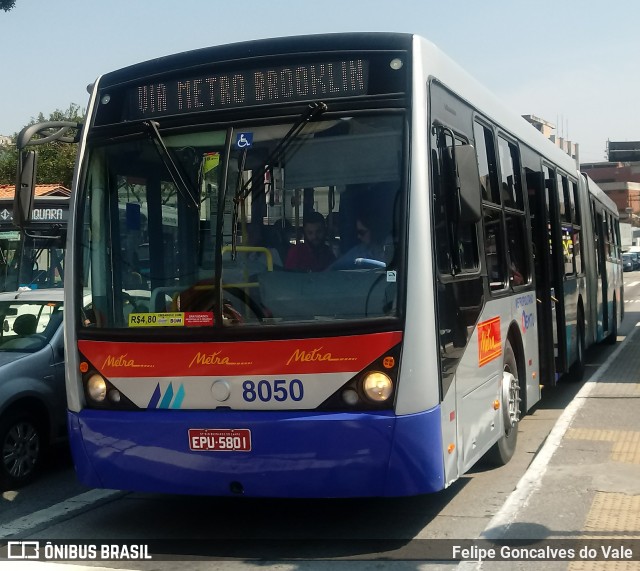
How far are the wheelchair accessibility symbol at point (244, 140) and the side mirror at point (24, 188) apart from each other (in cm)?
149

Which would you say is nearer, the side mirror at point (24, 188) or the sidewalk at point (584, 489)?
the sidewalk at point (584, 489)

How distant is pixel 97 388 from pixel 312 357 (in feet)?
4.84

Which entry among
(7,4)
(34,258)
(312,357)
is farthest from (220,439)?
A: (34,258)

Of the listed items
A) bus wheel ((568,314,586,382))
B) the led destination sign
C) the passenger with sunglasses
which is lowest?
bus wheel ((568,314,586,382))

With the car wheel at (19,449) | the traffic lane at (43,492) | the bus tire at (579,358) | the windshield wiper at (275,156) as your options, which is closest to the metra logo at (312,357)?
the windshield wiper at (275,156)

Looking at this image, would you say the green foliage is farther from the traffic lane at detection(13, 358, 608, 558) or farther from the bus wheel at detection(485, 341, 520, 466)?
the bus wheel at detection(485, 341, 520, 466)

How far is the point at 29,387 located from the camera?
8.13m

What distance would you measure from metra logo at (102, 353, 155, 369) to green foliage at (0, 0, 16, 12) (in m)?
10.1

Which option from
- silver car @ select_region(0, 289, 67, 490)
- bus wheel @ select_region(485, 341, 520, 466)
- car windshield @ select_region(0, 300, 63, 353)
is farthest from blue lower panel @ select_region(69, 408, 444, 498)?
car windshield @ select_region(0, 300, 63, 353)

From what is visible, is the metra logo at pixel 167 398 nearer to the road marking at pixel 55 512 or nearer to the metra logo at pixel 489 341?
the road marking at pixel 55 512

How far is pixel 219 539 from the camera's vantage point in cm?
626

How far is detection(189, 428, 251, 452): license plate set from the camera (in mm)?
5648

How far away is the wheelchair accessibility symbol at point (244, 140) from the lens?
233 inches

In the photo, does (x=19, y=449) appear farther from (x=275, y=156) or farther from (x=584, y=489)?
(x=584, y=489)
